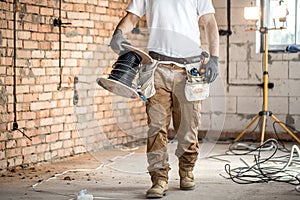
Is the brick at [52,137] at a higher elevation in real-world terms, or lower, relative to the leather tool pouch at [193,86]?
lower

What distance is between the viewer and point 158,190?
161 inches

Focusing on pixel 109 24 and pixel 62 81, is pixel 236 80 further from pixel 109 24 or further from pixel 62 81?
pixel 62 81

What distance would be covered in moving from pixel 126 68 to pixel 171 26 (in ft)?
1.43

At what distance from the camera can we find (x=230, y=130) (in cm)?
738

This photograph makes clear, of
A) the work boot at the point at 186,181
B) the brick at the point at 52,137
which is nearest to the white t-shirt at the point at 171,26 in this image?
the work boot at the point at 186,181

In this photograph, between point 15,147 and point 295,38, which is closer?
point 15,147

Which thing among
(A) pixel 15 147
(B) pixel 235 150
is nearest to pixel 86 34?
(A) pixel 15 147

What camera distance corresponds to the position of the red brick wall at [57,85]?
518 cm

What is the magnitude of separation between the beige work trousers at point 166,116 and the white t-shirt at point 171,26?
0.13 meters

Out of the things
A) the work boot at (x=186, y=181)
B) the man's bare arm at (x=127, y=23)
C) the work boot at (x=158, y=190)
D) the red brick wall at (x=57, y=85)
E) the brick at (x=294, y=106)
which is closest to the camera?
the work boot at (x=158, y=190)

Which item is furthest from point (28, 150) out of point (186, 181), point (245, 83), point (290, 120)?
point (290, 120)

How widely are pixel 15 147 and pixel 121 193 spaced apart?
1.40 meters

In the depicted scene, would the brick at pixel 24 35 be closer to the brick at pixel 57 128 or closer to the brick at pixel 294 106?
the brick at pixel 57 128

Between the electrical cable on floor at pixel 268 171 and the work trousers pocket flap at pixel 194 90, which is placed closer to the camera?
the work trousers pocket flap at pixel 194 90
